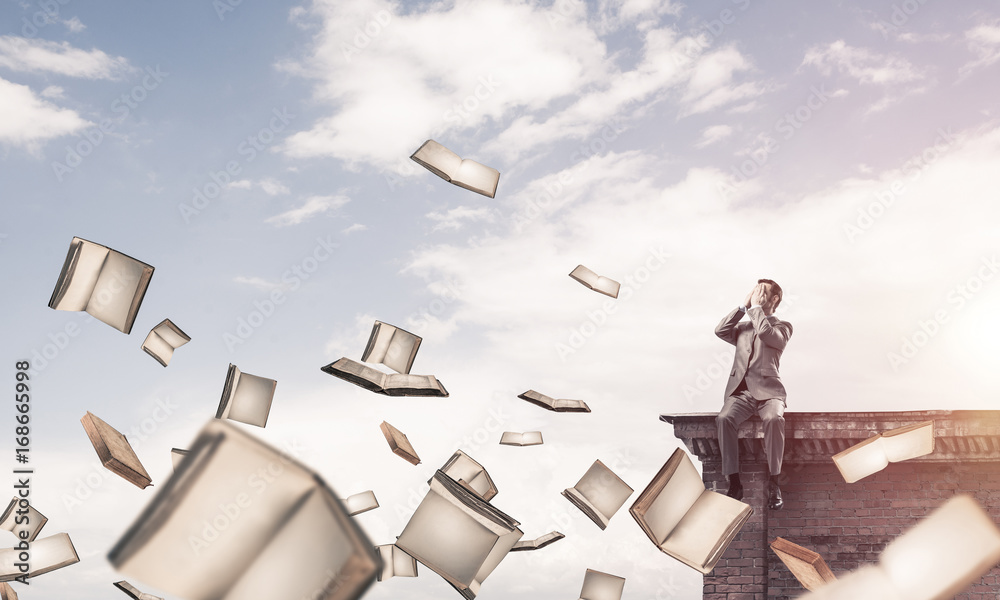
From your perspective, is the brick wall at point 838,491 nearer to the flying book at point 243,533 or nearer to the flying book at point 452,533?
the flying book at point 452,533

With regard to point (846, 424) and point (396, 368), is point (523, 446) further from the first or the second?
point (846, 424)

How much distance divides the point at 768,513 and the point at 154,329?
19.6ft

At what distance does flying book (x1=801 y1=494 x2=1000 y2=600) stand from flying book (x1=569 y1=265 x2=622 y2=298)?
2.41m

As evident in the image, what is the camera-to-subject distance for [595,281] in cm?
483

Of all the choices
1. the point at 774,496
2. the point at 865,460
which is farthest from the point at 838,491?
the point at 865,460

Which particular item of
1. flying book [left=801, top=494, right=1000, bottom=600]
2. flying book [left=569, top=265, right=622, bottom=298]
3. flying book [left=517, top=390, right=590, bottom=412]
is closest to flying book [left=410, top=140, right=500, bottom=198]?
flying book [left=569, top=265, right=622, bottom=298]

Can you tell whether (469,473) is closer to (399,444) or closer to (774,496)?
(399,444)

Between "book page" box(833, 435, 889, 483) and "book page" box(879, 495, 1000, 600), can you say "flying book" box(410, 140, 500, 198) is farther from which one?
"book page" box(833, 435, 889, 483)

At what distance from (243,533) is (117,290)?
236cm

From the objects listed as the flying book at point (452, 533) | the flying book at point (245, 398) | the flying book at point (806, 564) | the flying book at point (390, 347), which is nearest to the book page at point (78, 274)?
the flying book at point (245, 398)

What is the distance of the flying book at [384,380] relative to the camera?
11.1 feet

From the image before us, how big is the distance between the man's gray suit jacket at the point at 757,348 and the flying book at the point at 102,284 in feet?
16.1

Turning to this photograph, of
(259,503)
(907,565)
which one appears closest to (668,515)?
(907,565)

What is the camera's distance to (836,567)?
6.56m
